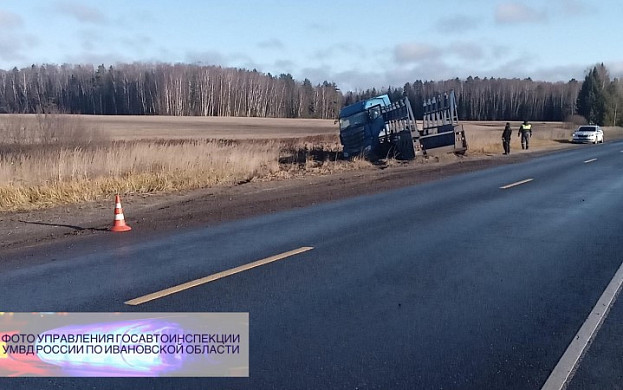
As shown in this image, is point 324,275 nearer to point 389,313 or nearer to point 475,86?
point 389,313

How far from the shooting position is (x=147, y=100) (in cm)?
11581

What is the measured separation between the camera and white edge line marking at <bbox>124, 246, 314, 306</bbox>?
6430mm

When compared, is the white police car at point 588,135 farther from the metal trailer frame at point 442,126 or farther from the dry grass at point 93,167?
the dry grass at point 93,167

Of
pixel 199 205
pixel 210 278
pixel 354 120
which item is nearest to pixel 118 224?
pixel 199 205

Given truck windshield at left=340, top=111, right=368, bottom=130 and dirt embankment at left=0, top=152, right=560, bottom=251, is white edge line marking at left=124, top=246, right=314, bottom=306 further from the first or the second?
truck windshield at left=340, top=111, right=368, bottom=130

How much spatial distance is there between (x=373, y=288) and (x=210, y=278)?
1870 mm

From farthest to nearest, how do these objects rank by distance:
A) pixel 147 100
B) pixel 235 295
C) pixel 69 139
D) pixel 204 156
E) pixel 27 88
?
pixel 147 100 → pixel 27 88 → pixel 69 139 → pixel 204 156 → pixel 235 295

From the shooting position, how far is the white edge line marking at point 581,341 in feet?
14.9

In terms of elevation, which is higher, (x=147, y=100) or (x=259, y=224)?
(x=147, y=100)

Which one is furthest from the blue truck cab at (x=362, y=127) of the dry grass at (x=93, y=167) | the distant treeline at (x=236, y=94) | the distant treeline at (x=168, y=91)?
the distant treeline at (x=168, y=91)

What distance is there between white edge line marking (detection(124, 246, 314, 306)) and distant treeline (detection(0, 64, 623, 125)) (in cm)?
9554

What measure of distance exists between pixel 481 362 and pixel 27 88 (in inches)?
4430

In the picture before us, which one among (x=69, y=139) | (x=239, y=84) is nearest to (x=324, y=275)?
(x=69, y=139)

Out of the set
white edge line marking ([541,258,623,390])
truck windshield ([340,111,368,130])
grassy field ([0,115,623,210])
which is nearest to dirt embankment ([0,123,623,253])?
grassy field ([0,115,623,210])
